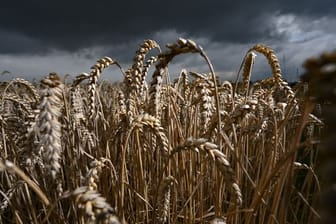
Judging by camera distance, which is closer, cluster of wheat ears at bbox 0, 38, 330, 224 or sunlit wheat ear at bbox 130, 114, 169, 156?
cluster of wheat ears at bbox 0, 38, 330, 224

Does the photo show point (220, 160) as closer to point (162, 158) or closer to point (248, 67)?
point (162, 158)

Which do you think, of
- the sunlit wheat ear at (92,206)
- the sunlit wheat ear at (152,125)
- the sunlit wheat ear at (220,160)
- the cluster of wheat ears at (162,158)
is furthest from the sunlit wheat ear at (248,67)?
the sunlit wheat ear at (92,206)

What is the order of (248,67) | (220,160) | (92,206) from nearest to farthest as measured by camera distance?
1. (92,206)
2. (220,160)
3. (248,67)

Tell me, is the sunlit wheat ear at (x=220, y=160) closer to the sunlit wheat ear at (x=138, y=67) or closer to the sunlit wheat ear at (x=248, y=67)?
the sunlit wheat ear at (x=138, y=67)

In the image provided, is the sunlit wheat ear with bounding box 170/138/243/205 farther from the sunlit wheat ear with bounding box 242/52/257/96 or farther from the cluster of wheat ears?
the sunlit wheat ear with bounding box 242/52/257/96

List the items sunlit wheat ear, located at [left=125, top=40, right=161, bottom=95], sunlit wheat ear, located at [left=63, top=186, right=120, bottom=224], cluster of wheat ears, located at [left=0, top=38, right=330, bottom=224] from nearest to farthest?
1. sunlit wheat ear, located at [left=63, top=186, right=120, bottom=224]
2. cluster of wheat ears, located at [left=0, top=38, right=330, bottom=224]
3. sunlit wheat ear, located at [left=125, top=40, right=161, bottom=95]

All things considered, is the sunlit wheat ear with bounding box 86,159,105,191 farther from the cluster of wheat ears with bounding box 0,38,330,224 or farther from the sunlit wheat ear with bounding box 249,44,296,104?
the sunlit wheat ear with bounding box 249,44,296,104

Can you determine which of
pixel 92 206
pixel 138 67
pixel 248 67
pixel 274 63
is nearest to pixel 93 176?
pixel 92 206

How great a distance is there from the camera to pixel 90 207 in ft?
2.85

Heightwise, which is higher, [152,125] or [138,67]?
[138,67]

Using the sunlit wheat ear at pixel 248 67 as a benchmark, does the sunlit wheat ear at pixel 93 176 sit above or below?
below

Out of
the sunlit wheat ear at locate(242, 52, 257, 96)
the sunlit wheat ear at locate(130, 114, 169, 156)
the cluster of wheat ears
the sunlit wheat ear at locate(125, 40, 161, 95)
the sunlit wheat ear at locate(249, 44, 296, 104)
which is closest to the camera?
the cluster of wheat ears

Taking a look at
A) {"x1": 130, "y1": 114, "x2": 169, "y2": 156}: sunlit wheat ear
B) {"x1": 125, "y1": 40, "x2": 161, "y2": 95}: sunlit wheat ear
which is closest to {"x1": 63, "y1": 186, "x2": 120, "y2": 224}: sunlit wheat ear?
{"x1": 130, "y1": 114, "x2": 169, "y2": 156}: sunlit wheat ear

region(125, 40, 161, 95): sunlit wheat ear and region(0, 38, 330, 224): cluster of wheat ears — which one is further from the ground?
region(125, 40, 161, 95): sunlit wheat ear
